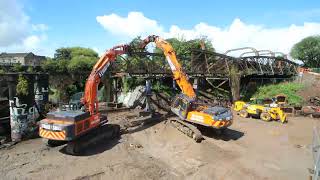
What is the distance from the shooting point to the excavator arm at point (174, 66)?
19.5 m

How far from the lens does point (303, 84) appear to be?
34.9m

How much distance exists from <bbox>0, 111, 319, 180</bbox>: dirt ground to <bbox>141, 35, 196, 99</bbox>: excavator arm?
2590 millimetres

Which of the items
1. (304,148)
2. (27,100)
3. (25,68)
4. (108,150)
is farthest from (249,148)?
(25,68)

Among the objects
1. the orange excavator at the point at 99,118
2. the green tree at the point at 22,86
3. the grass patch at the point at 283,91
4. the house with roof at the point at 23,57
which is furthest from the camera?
the house with roof at the point at 23,57

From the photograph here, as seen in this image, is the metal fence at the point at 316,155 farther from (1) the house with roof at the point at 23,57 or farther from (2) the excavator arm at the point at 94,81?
(1) the house with roof at the point at 23,57

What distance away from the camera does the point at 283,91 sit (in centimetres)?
3344

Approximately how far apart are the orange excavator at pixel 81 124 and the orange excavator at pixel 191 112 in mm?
3963

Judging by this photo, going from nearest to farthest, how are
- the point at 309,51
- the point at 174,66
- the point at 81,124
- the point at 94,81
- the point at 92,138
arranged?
the point at 81,124 < the point at 92,138 < the point at 94,81 < the point at 174,66 < the point at 309,51

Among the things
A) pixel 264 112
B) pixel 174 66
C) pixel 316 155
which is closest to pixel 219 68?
pixel 264 112

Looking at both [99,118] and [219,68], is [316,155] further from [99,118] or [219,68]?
[219,68]

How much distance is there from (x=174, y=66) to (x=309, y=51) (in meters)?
62.1

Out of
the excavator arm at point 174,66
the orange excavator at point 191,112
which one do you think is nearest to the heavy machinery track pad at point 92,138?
the orange excavator at point 191,112

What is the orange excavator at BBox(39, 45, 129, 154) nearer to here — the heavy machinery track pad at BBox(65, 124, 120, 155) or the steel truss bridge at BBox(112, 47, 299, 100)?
the heavy machinery track pad at BBox(65, 124, 120, 155)

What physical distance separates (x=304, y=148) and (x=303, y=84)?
20.0 metres
